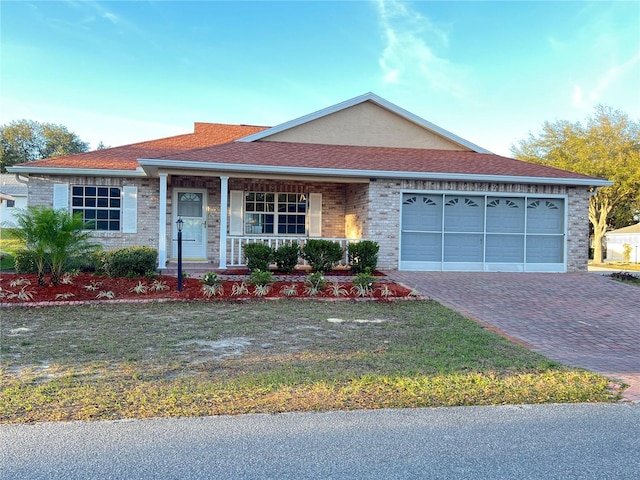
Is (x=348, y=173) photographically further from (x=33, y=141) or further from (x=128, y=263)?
(x=33, y=141)

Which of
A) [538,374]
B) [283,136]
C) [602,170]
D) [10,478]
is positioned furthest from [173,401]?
[602,170]

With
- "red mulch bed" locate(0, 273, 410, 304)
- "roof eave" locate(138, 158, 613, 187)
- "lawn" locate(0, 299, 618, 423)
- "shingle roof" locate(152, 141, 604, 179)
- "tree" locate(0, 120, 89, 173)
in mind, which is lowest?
"lawn" locate(0, 299, 618, 423)

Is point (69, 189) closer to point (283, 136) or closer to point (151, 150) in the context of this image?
point (151, 150)

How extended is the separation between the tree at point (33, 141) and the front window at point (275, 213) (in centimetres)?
3778

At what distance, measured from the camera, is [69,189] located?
14.8 meters

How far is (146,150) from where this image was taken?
54.1 feet

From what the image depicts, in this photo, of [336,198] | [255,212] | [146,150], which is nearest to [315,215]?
[336,198]

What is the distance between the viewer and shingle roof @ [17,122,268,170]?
581 inches

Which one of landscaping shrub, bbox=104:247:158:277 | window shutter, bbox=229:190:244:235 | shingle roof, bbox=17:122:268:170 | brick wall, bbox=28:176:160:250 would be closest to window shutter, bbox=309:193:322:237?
window shutter, bbox=229:190:244:235

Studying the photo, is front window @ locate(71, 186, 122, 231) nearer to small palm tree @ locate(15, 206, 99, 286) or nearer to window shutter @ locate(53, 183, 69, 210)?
window shutter @ locate(53, 183, 69, 210)

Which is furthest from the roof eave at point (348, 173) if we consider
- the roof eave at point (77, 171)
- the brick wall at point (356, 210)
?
the brick wall at point (356, 210)

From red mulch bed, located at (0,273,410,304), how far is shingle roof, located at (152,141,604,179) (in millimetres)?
3539

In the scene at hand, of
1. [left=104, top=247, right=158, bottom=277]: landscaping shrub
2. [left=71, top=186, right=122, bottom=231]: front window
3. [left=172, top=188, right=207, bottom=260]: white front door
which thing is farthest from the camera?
[left=172, top=188, right=207, bottom=260]: white front door

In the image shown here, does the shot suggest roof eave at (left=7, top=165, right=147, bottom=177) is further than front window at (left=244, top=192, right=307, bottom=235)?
No
